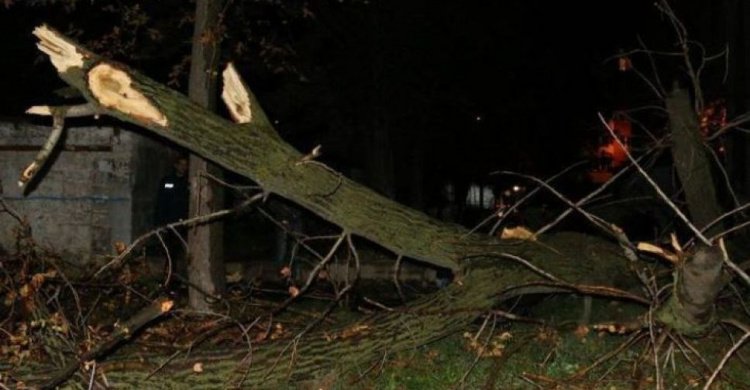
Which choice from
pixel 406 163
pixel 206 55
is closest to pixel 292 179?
pixel 206 55

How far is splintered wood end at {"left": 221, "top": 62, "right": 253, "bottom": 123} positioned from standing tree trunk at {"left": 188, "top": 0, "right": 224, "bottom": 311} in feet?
6.28

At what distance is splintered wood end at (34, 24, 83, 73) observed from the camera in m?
4.76

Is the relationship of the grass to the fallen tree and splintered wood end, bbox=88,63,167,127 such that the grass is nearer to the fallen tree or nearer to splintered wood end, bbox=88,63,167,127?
the fallen tree

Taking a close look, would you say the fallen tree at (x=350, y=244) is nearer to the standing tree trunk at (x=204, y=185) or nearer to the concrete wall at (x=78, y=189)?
the standing tree trunk at (x=204, y=185)

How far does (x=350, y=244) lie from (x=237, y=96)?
109 centimetres

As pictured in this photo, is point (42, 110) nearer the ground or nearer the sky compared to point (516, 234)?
nearer the sky

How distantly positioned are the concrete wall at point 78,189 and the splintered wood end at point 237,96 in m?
6.96

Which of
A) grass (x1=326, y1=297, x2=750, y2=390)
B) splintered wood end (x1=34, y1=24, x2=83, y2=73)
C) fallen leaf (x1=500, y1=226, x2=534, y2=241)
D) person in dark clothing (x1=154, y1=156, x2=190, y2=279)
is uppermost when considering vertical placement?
splintered wood end (x1=34, y1=24, x2=83, y2=73)

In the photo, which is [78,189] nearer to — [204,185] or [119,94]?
[204,185]

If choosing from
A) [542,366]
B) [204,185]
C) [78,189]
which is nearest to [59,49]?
[204,185]

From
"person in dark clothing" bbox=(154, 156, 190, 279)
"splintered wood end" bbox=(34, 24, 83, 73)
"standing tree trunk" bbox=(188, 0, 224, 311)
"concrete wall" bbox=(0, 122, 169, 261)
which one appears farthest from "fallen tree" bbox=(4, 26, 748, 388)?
"concrete wall" bbox=(0, 122, 169, 261)

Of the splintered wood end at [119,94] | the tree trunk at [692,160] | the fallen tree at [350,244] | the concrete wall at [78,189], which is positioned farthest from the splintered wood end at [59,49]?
the concrete wall at [78,189]

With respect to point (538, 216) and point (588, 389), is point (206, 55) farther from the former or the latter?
point (588, 389)

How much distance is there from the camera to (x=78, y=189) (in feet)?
39.3
